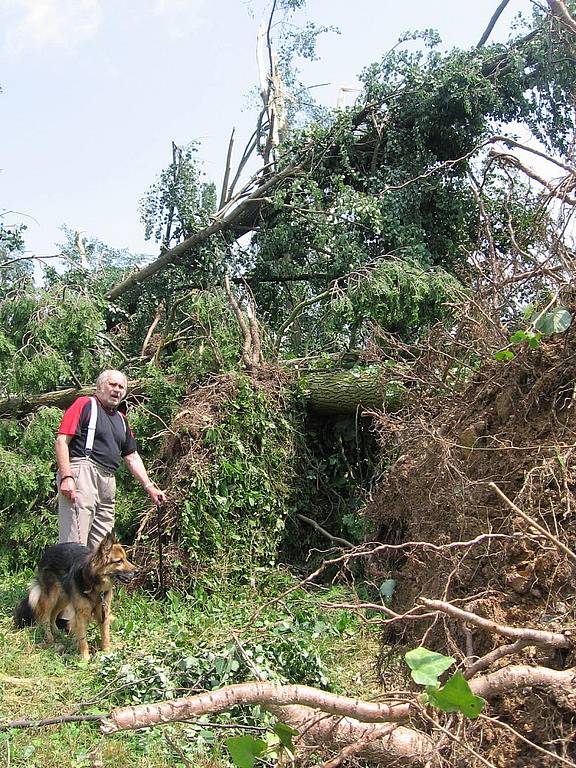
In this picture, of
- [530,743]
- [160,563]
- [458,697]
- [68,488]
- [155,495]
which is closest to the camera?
[458,697]

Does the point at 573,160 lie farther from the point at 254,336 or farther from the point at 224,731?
the point at 254,336

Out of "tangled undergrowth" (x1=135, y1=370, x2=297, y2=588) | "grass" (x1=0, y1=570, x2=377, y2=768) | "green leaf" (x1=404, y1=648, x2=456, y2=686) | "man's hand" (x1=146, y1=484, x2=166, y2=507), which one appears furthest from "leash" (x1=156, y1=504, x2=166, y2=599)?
"green leaf" (x1=404, y1=648, x2=456, y2=686)

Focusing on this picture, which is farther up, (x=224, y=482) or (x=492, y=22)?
(x=492, y=22)

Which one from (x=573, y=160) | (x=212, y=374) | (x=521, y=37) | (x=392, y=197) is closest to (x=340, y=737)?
(x=573, y=160)

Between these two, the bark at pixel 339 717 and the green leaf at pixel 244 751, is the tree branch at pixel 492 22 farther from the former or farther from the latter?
the green leaf at pixel 244 751

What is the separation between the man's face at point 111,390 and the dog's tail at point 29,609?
64.1 inches

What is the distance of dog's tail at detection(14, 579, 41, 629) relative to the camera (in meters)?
6.21

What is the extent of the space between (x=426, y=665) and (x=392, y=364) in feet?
16.4

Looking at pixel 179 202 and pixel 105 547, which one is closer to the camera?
pixel 105 547

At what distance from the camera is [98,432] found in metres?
6.65

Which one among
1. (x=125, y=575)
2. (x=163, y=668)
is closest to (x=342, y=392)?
(x=125, y=575)

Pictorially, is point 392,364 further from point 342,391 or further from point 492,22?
point 492,22

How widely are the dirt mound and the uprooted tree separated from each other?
14 millimetres

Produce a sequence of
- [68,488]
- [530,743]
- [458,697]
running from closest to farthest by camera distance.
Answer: [458,697]
[530,743]
[68,488]
